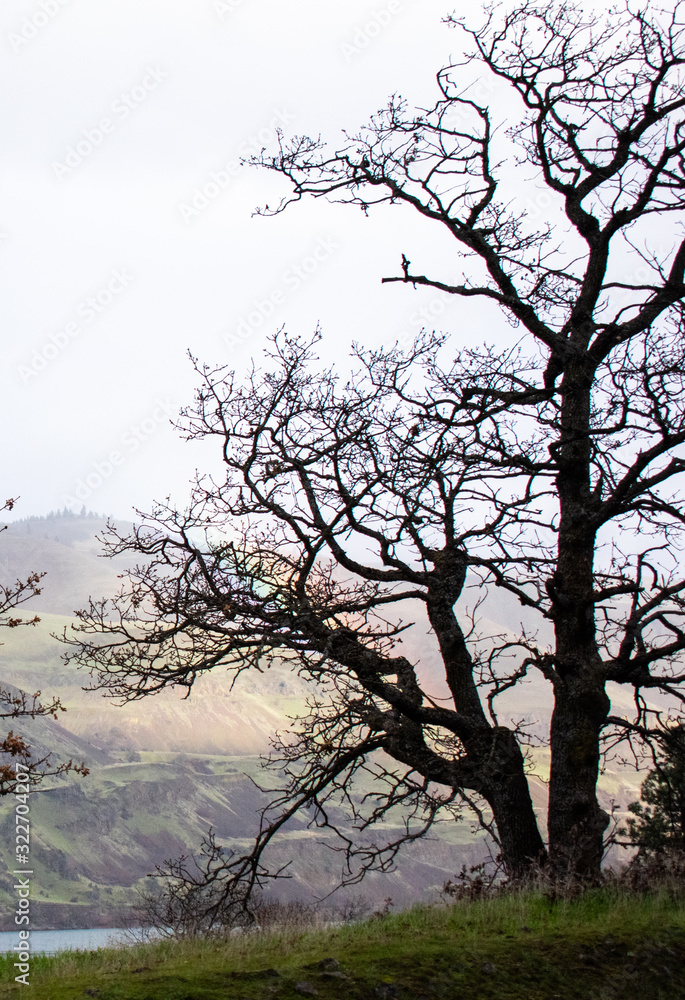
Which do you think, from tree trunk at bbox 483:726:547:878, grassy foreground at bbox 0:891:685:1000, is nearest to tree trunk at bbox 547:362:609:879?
tree trunk at bbox 483:726:547:878

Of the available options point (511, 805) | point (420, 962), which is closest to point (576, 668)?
point (511, 805)

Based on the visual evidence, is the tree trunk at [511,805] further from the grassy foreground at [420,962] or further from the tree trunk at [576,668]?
the grassy foreground at [420,962]

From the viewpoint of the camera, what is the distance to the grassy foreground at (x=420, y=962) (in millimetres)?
7227

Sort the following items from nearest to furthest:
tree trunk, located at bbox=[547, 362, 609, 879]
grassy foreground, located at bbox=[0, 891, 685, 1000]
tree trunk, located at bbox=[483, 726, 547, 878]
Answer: grassy foreground, located at bbox=[0, 891, 685, 1000] < tree trunk, located at bbox=[547, 362, 609, 879] < tree trunk, located at bbox=[483, 726, 547, 878]

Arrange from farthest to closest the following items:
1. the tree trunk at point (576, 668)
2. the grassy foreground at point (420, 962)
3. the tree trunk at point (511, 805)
A: the tree trunk at point (511, 805) → the tree trunk at point (576, 668) → the grassy foreground at point (420, 962)

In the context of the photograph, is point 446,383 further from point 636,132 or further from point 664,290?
point 636,132

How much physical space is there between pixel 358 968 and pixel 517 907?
2.82 m

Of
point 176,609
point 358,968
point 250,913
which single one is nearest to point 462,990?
point 358,968

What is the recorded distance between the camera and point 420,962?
316 inches

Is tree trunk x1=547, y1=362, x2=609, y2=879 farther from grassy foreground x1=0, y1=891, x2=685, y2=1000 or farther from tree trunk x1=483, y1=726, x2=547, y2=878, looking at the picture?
grassy foreground x1=0, y1=891, x2=685, y2=1000

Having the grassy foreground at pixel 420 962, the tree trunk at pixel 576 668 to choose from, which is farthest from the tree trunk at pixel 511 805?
the grassy foreground at pixel 420 962

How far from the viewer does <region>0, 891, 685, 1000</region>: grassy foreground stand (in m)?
7.23

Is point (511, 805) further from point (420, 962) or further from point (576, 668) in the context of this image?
point (420, 962)

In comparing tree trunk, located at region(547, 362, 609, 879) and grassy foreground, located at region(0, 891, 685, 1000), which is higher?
tree trunk, located at region(547, 362, 609, 879)
